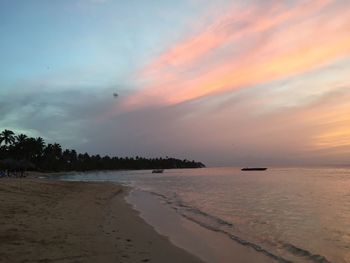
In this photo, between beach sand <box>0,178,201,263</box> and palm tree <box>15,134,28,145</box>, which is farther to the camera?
palm tree <box>15,134,28,145</box>

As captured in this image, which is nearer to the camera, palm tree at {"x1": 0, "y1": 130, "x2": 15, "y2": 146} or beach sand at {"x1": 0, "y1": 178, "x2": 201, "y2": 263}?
beach sand at {"x1": 0, "y1": 178, "x2": 201, "y2": 263}

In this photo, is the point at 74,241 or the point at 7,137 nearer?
the point at 74,241

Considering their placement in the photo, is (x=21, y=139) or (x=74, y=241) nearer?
(x=74, y=241)

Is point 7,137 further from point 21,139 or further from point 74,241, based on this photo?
point 74,241

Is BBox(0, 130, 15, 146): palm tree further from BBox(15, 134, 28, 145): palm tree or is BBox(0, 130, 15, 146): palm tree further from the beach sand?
the beach sand

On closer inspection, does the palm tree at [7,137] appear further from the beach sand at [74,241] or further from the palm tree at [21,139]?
the beach sand at [74,241]

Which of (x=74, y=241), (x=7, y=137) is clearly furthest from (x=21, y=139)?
(x=74, y=241)

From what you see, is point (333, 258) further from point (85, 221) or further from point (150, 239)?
point (85, 221)

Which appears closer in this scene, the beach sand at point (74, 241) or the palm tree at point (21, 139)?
the beach sand at point (74, 241)

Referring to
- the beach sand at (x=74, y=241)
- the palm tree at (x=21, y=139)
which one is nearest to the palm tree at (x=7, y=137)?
the palm tree at (x=21, y=139)

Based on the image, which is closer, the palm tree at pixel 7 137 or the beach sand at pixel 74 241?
the beach sand at pixel 74 241

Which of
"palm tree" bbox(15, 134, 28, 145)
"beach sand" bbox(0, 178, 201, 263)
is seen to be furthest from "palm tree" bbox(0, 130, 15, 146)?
"beach sand" bbox(0, 178, 201, 263)

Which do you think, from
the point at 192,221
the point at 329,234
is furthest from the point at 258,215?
the point at 329,234

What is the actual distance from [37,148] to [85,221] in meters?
129
